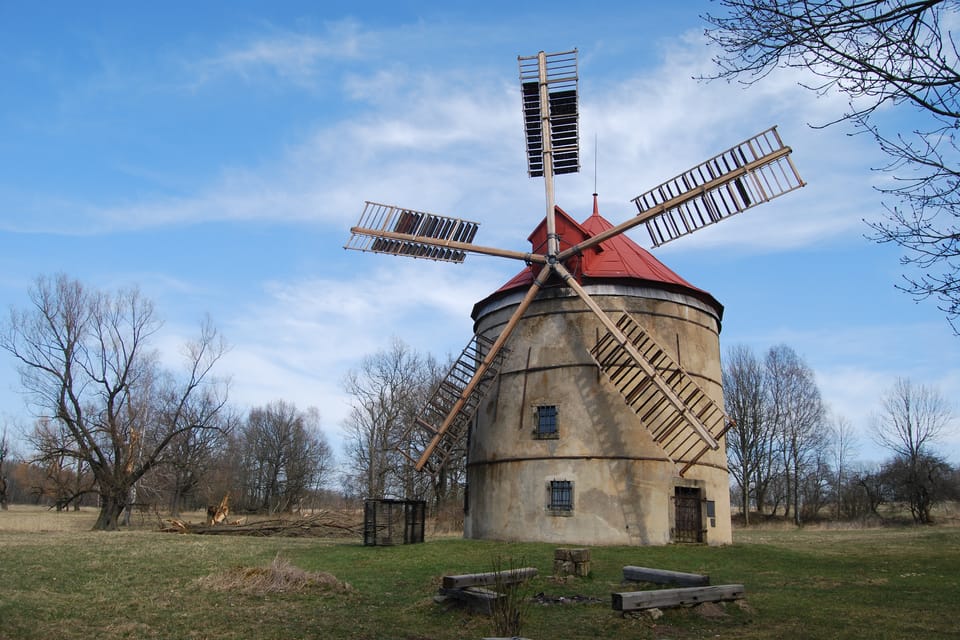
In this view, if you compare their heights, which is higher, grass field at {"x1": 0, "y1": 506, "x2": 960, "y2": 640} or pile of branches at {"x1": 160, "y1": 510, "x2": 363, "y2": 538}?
grass field at {"x1": 0, "y1": 506, "x2": 960, "y2": 640}

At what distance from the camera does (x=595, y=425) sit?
66.2 ft

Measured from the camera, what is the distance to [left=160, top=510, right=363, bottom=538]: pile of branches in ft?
95.0

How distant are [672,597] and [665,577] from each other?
67.0 inches

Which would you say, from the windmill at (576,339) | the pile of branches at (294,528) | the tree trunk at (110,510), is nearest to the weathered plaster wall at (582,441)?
the windmill at (576,339)

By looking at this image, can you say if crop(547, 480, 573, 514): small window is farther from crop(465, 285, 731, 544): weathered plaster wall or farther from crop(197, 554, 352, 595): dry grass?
crop(197, 554, 352, 595): dry grass

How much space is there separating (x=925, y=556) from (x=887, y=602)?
25.1ft

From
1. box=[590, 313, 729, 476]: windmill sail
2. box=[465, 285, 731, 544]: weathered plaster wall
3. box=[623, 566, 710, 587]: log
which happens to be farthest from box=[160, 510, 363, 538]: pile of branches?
box=[623, 566, 710, 587]: log

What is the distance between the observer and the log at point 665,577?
1095cm

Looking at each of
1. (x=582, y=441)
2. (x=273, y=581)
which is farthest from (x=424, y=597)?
(x=582, y=441)

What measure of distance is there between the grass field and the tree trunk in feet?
47.1

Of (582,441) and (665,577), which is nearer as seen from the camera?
(665,577)

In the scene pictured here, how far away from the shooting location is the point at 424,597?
11586 millimetres

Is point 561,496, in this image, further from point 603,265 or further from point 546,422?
point 603,265

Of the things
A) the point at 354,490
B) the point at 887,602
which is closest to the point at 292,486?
the point at 354,490
